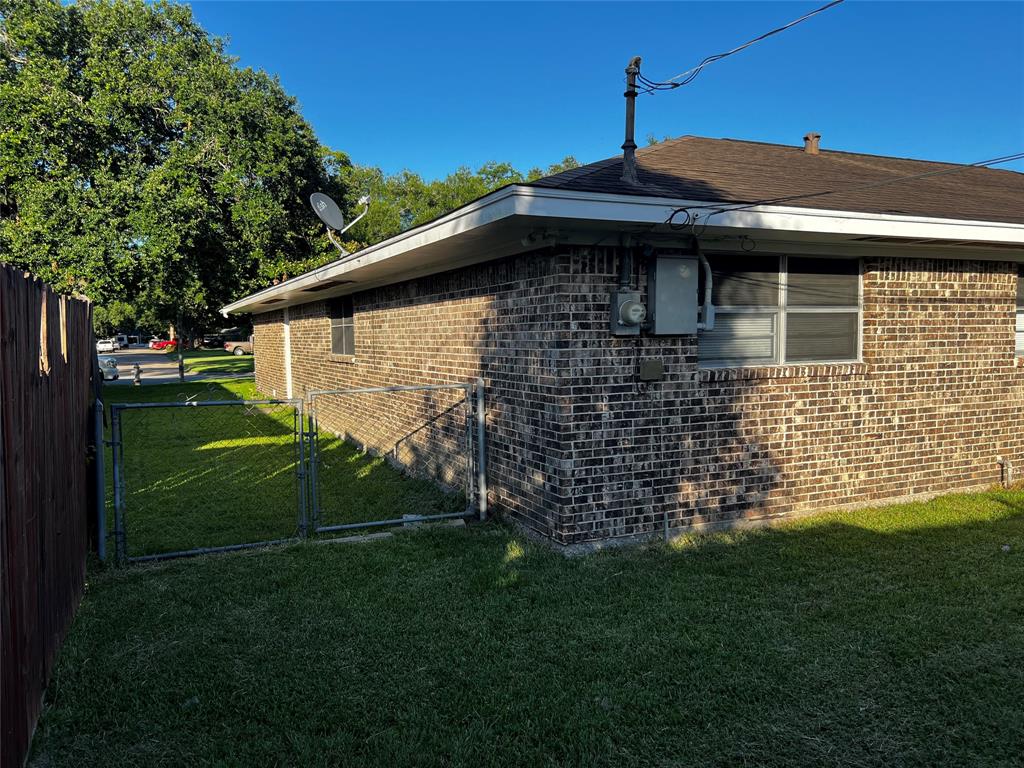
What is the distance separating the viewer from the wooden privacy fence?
8.30 ft

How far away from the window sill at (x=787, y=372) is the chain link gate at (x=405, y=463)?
85.2 inches

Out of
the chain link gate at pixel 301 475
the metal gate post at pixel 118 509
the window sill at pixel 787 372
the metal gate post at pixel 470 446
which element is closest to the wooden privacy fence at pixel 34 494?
the metal gate post at pixel 118 509

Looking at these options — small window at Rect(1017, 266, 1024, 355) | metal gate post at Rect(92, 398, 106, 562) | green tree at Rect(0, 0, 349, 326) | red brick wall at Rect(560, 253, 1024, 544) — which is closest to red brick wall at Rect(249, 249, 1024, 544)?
red brick wall at Rect(560, 253, 1024, 544)

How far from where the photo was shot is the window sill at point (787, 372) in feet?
20.0

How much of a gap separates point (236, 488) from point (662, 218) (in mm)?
5856

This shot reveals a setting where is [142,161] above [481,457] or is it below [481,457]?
above

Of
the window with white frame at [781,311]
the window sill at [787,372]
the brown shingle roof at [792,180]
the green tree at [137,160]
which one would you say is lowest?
the window sill at [787,372]

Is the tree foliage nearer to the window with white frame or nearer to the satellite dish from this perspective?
the satellite dish

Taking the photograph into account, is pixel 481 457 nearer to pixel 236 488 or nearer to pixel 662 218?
pixel 662 218

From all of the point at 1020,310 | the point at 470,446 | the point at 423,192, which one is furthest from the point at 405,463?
the point at 423,192

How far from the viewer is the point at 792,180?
7.35 m

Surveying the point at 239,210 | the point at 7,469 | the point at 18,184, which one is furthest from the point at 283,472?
the point at 18,184

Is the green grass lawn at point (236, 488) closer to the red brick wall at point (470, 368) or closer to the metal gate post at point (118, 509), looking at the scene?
the metal gate post at point (118, 509)

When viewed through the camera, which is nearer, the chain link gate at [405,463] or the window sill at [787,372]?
the window sill at [787,372]
